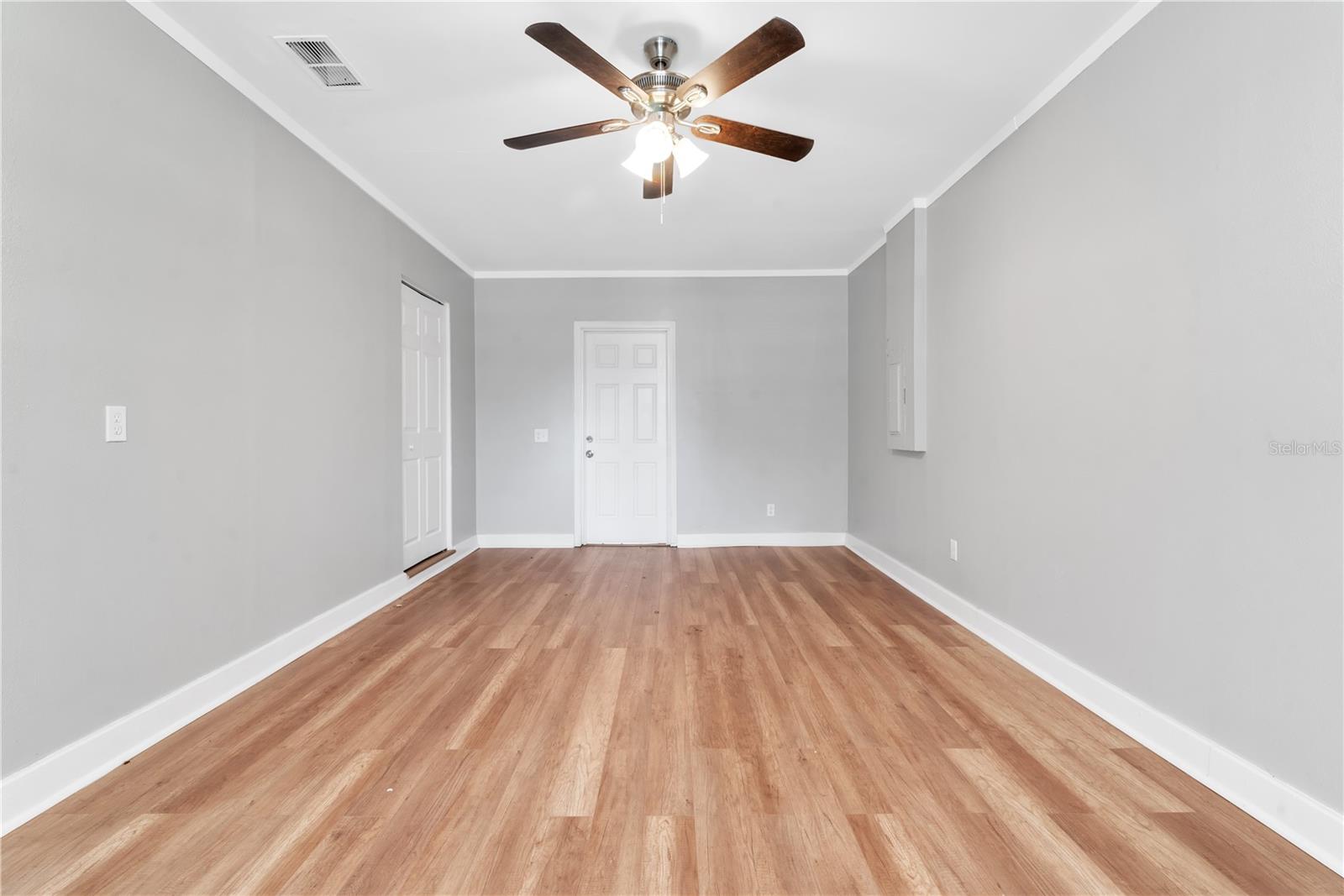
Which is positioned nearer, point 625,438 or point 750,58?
point 750,58

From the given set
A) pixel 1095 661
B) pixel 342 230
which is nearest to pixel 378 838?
pixel 1095 661

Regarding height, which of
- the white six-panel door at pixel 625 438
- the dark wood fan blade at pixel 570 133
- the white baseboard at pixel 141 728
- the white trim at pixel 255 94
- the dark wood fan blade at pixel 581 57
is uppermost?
the white trim at pixel 255 94

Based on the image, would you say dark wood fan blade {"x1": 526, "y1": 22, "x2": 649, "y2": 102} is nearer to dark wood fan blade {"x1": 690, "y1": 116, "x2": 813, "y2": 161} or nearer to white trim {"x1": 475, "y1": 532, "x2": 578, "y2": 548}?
dark wood fan blade {"x1": 690, "y1": 116, "x2": 813, "y2": 161}

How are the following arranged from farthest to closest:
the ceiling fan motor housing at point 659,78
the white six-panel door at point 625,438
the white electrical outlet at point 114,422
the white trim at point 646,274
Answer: the white six-panel door at point 625,438 < the white trim at point 646,274 < the ceiling fan motor housing at point 659,78 < the white electrical outlet at point 114,422

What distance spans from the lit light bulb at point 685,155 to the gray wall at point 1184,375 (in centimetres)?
151

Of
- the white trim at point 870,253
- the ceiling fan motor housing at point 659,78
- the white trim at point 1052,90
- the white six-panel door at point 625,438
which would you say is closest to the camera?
the white trim at point 1052,90

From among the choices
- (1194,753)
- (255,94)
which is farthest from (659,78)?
(1194,753)

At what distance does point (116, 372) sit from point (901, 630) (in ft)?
11.4

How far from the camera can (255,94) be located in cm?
258

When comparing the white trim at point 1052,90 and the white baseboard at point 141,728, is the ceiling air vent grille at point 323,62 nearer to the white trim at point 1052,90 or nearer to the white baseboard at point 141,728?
the white baseboard at point 141,728

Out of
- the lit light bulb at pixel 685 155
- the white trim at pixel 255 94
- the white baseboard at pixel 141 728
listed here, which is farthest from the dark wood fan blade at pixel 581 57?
the white baseboard at pixel 141 728

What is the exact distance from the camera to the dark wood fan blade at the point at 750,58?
1761 millimetres

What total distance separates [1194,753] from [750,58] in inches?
101
